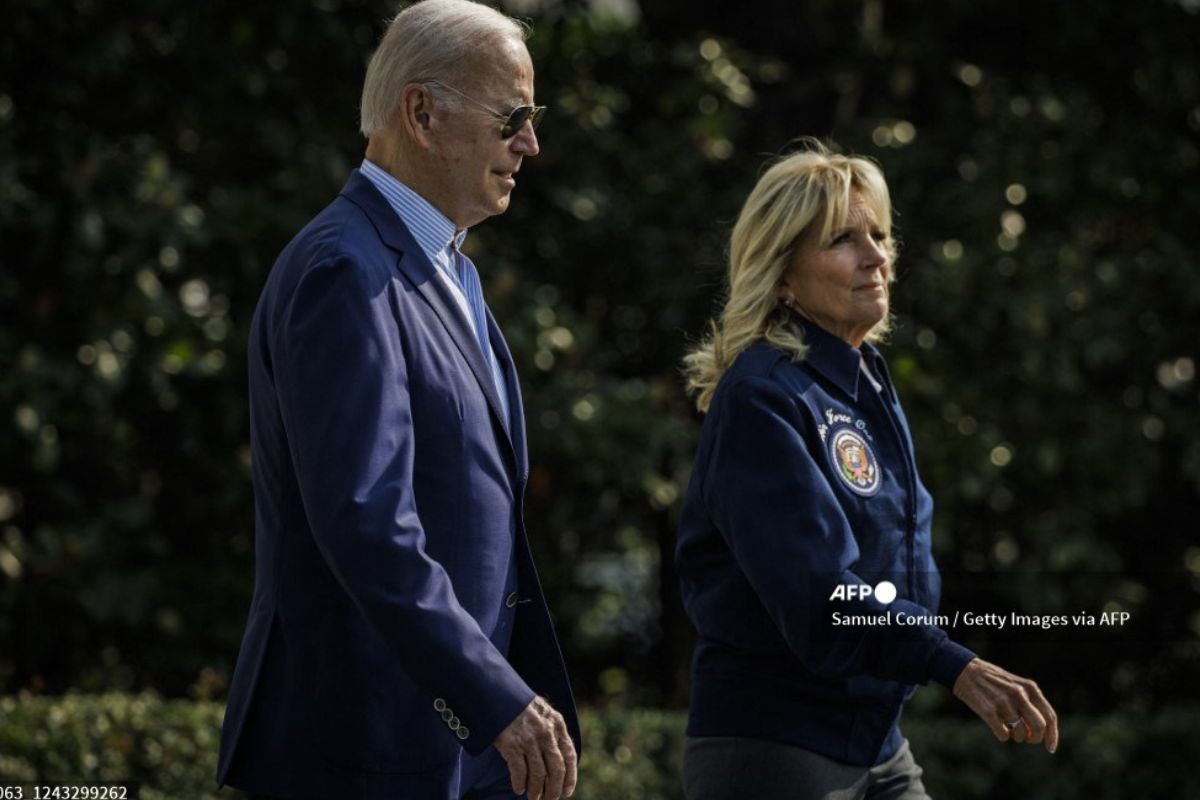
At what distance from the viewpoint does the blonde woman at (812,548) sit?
10.4ft

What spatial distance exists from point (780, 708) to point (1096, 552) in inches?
190

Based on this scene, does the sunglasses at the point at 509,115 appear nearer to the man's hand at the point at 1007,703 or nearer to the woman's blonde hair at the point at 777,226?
the woman's blonde hair at the point at 777,226

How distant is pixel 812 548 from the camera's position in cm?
318

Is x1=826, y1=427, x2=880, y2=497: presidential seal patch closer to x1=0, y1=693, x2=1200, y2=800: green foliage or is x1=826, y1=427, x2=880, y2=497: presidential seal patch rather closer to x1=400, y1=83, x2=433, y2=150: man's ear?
x1=400, y1=83, x2=433, y2=150: man's ear

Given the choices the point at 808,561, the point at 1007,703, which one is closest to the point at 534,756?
the point at 808,561

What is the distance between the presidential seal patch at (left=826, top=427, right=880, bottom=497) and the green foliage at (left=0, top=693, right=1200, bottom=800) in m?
2.34

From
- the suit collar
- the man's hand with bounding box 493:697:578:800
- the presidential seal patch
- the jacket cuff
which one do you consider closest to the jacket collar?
the suit collar

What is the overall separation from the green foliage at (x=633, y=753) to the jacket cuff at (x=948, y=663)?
2504mm

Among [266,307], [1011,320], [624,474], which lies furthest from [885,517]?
[1011,320]

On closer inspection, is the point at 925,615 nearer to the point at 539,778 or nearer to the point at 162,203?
the point at 539,778

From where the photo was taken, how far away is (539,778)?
2.50m

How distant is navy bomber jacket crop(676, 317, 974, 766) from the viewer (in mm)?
3174

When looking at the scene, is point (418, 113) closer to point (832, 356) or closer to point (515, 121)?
point (515, 121)

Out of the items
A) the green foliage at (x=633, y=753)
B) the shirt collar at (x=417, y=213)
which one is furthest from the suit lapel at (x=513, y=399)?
the green foliage at (x=633, y=753)
